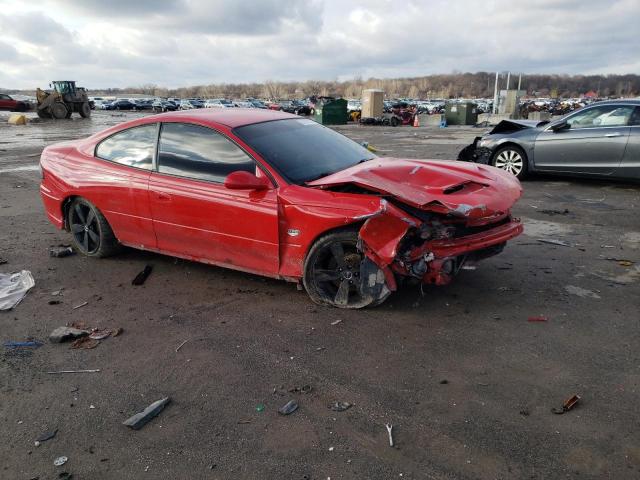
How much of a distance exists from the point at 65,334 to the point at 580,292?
4329 mm

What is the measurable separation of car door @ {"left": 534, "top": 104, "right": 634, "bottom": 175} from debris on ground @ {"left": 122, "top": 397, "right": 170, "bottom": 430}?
8.36 meters

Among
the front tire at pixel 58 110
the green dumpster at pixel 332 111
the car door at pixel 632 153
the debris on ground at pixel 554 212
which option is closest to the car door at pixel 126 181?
the debris on ground at pixel 554 212

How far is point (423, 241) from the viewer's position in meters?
3.90

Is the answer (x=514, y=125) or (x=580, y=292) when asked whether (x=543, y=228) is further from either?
(x=514, y=125)

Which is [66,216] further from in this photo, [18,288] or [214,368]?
[214,368]

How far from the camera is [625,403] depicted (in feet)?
9.45

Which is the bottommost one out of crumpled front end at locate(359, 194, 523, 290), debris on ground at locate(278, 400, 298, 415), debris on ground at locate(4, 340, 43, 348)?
debris on ground at locate(4, 340, 43, 348)

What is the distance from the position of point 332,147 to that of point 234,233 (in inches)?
54.5

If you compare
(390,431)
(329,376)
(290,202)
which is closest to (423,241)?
(290,202)

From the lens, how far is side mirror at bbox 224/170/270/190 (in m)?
4.01

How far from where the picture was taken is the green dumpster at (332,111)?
34.4 metres

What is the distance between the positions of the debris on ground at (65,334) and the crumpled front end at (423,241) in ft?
7.42

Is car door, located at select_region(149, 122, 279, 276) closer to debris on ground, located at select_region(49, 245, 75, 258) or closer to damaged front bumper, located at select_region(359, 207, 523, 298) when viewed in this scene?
damaged front bumper, located at select_region(359, 207, 523, 298)

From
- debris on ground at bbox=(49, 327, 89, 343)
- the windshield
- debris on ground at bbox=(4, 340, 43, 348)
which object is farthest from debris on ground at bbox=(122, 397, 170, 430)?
the windshield
